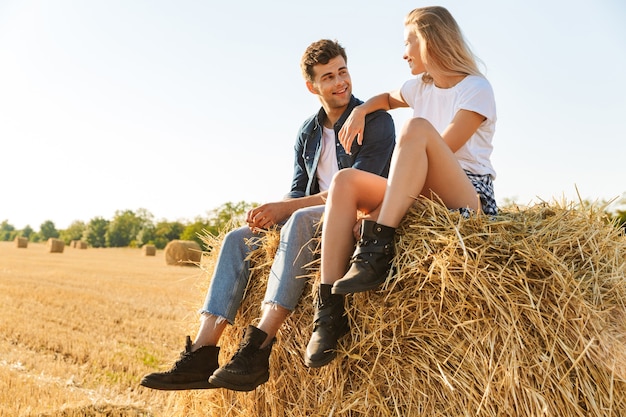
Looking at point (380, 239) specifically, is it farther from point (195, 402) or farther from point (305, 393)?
point (195, 402)

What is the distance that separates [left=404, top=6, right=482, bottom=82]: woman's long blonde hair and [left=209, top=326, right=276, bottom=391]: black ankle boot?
1.53 metres

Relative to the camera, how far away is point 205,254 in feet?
12.5

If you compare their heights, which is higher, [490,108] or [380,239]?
[490,108]

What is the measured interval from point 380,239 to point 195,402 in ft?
5.75

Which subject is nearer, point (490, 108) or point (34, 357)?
point (490, 108)

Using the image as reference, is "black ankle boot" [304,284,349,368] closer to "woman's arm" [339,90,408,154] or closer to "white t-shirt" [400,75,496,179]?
"woman's arm" [339,90,408,154]

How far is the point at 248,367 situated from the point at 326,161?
146cm

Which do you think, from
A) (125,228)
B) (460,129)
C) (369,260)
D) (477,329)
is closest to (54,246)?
(460,129)

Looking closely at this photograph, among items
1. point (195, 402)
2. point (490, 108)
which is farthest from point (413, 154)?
point (195, 402)

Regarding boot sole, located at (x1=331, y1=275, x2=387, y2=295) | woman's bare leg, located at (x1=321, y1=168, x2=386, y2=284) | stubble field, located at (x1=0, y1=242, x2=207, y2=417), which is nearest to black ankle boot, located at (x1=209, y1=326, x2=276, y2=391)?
woman's bare leg, located at (x1=321, y1=168, x2=386, y2=284)

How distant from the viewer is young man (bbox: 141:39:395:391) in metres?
2.74

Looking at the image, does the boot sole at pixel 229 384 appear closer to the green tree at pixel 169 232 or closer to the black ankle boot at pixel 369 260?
the black ankle boot at pixel 369 260

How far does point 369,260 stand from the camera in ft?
7.87

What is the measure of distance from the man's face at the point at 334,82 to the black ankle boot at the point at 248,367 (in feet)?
5.00
